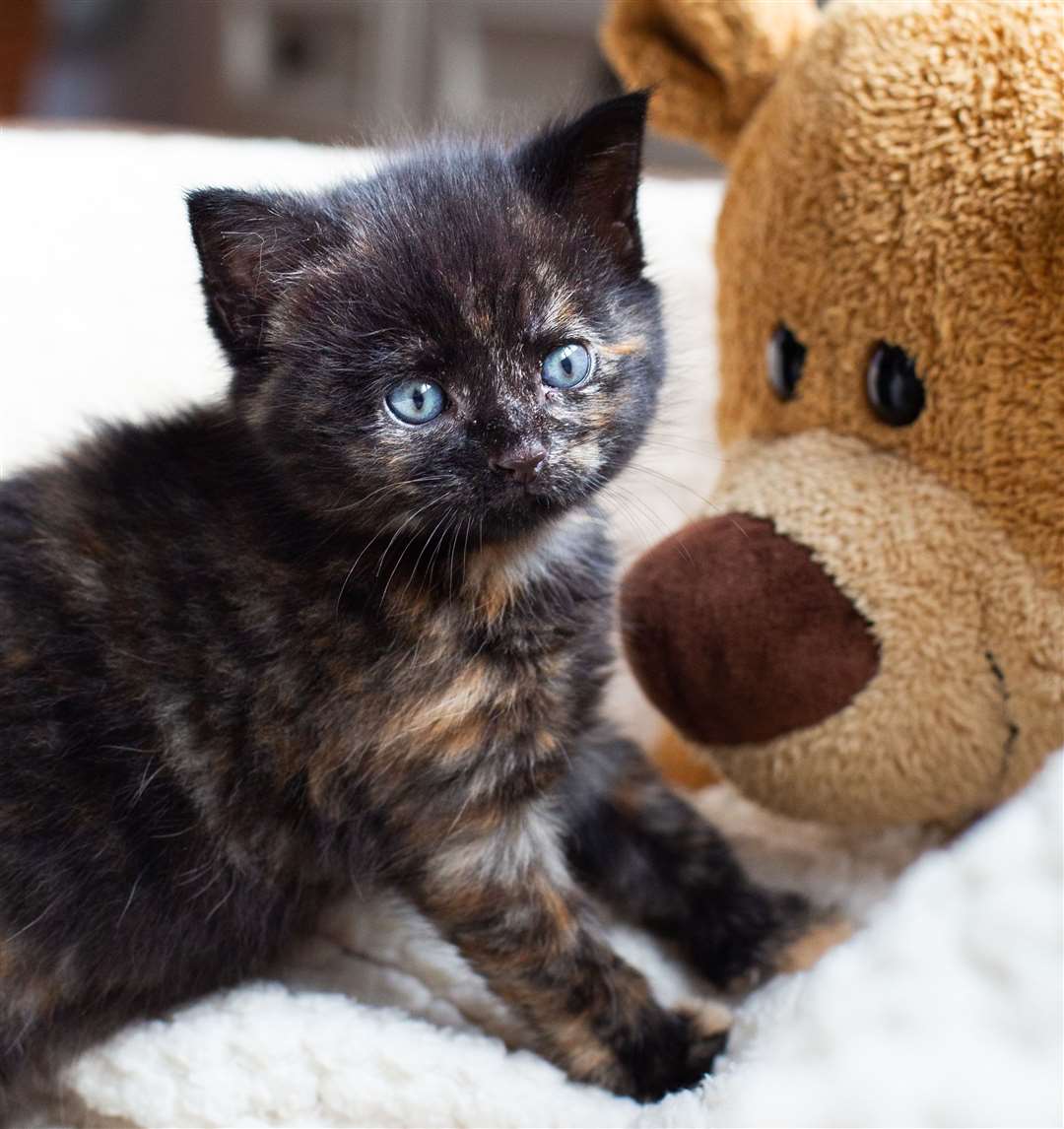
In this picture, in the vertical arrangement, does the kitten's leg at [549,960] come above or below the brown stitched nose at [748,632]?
below

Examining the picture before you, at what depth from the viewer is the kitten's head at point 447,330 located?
0.83 m

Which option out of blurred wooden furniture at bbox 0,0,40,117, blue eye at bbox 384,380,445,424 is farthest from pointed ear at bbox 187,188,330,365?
blurred wooden furniture at bbox 0,0,40,117

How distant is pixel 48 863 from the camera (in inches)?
34.4

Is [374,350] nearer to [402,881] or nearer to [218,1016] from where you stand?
[402,881]

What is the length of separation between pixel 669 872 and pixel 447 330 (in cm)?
53

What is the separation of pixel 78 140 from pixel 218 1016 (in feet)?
3.20

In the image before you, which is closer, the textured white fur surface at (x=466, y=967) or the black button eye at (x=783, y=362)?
the textured white fur surface at (x=466, y=967)

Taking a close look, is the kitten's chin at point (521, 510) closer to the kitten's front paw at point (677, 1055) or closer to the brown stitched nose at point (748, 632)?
the brown stitched nose at point (748, 632)

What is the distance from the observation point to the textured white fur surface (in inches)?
26.5

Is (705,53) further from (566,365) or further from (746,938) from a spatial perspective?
(746,938)

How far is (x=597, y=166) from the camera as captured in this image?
92 cm

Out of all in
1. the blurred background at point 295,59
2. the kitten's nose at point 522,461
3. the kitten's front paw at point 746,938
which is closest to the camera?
the kitten's nose at point 522,461

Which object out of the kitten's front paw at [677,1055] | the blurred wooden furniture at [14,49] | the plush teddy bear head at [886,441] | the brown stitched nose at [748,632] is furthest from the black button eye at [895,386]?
the blurred wooden furniture at [14,49]

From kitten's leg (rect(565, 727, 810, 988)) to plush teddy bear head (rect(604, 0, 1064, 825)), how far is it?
0.08 meters
